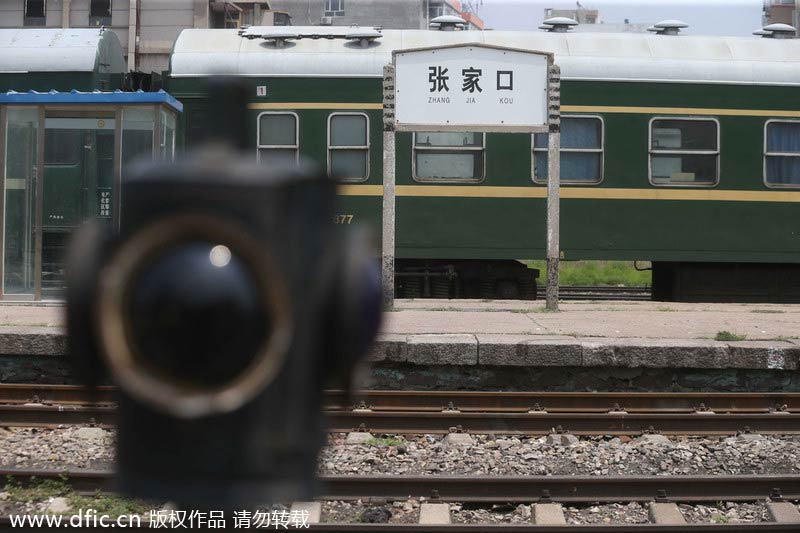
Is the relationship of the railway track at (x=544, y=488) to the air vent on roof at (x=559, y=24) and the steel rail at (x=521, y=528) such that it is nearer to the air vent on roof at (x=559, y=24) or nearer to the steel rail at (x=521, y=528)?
the steel rail at (x=521, y=528)

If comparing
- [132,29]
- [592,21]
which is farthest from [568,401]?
[592,21]

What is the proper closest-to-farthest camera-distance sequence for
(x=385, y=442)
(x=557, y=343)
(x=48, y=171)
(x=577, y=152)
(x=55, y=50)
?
(x=385, y=442)
(x=557, y=343)
(x=48, y=171)
(x=577, y=152)
(x=55, y=50)

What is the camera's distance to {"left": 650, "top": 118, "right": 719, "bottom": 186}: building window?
11867 mm

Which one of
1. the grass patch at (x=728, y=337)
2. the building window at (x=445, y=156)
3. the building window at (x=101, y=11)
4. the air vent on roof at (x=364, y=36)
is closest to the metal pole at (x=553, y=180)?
the building window at (x=445, y=156)

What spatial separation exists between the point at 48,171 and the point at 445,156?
184 inches

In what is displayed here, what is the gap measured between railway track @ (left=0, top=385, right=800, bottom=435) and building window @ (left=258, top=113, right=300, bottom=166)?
16.6 feet

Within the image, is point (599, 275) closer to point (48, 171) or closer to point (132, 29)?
point (48, 171)

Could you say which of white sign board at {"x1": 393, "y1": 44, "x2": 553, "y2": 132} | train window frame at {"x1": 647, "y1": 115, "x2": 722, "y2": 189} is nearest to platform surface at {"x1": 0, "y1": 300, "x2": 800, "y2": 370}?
white sign board at {"x1": 393, "y1": 44, "x2": 553, "y2": 132}

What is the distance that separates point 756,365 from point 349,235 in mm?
7351

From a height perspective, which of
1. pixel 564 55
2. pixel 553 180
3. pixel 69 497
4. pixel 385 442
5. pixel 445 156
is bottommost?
pixel 69 497

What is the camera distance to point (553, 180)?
1041 cm

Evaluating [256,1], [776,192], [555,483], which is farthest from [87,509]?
[256,1]

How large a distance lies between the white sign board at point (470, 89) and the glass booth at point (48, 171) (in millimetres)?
2711

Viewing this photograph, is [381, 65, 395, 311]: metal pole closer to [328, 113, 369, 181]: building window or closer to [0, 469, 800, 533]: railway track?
Answer: [328, 113, 369, 181]: building window
